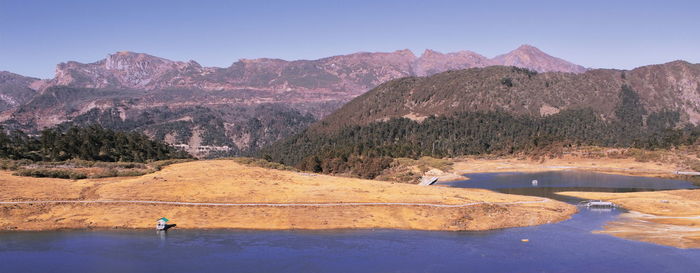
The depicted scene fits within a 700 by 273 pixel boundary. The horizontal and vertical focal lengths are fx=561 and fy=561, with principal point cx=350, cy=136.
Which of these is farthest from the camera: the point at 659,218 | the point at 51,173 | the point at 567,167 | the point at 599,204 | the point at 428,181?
the point at 567,167

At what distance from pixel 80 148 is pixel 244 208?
2942 inches

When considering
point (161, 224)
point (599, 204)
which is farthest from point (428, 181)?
point (161, 224)

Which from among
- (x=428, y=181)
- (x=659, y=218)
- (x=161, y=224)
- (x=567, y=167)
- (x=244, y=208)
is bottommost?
(x=659, y=218)

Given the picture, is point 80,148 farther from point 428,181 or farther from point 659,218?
point 659,218

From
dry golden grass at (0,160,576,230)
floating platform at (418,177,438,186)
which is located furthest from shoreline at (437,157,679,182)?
dry golden grass at (0,160,576,230)

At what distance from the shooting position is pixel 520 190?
116812 mm

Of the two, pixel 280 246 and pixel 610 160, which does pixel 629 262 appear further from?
pixel 610 160

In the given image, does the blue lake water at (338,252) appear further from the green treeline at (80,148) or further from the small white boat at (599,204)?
the green treeline at (80,148)

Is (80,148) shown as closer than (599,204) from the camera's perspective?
No

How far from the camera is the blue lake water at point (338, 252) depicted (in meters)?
53.8

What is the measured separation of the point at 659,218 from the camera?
79875mm

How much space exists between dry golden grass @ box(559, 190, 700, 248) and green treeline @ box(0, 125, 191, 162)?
107 m

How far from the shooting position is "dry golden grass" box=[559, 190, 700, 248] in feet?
217

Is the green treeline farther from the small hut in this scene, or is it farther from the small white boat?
the small white boat
